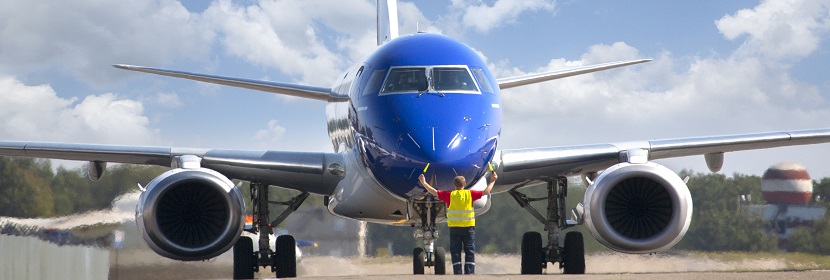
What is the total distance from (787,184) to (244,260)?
11662 millimetres

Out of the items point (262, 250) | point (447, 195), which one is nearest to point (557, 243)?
point (262, 250)

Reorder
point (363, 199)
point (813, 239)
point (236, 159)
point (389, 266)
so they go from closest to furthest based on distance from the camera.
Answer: point (363, 199) < point (236, 159) < point (813, 239) < point (389, 266)

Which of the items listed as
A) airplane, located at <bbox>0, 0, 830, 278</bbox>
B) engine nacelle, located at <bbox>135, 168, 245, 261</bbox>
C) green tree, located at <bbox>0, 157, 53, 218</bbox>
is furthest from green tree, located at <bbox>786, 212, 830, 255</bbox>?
green tree, located at <bbox>0, 157, 53, 218</bbox>

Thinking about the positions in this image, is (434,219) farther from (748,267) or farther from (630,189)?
(748,267)

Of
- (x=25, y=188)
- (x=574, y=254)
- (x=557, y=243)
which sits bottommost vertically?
(x=574, y=254)

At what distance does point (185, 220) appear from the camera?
17500mm

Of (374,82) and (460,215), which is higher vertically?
(374,82)

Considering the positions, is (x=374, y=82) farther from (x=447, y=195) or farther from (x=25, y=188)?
(x=25, y=188)

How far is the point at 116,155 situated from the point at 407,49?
478cm

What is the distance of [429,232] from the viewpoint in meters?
16.7

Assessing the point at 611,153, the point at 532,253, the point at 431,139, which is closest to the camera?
the point at 431,139

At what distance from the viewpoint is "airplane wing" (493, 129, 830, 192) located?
18328mm

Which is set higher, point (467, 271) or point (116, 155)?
point (116, 155)

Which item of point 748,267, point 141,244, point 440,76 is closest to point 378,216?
point 440,76
